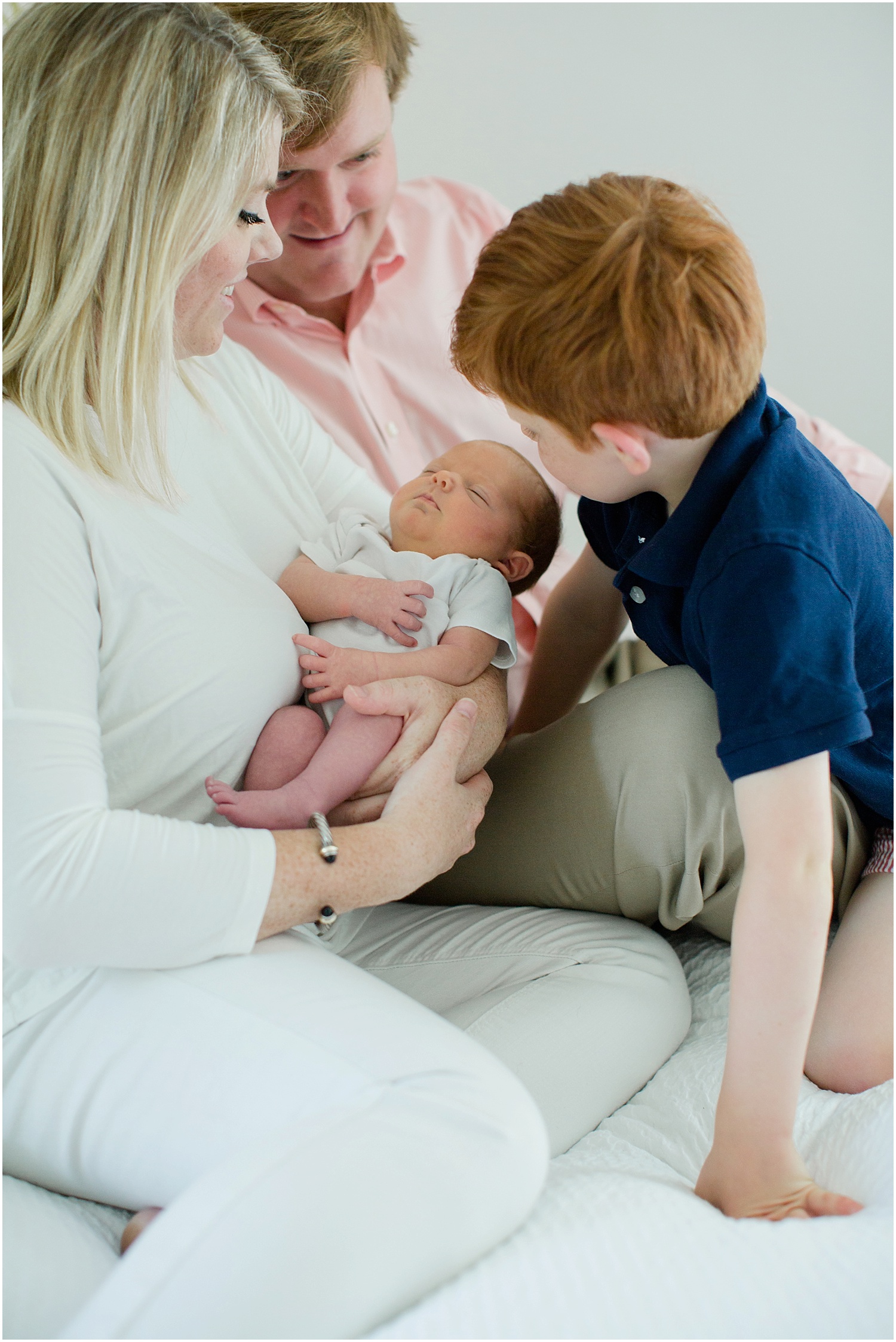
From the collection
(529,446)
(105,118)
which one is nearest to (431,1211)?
(105,118)

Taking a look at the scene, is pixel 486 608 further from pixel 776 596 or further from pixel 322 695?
pixel 776 596

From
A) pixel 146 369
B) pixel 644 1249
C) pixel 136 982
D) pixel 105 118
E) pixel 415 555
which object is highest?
pixel 105 118

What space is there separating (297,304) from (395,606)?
83cm

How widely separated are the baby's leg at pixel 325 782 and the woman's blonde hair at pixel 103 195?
33 centimetres

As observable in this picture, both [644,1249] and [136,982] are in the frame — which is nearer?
[644,1249]

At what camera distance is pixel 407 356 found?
1777 mm

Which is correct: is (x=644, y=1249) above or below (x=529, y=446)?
below

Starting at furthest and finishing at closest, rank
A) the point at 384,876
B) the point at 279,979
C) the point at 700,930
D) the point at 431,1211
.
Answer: the point at 700,930 < the point at 384,876 < the point at 279,979 < the point at 431,1211

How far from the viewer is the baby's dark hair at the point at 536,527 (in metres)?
1.31

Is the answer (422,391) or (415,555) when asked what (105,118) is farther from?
(422,391)

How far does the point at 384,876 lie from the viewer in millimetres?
929

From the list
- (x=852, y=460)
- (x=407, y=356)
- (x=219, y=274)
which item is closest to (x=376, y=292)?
(x=407, y=356)

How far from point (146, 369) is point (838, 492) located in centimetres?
69

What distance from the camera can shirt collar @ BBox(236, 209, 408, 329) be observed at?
166 cm
